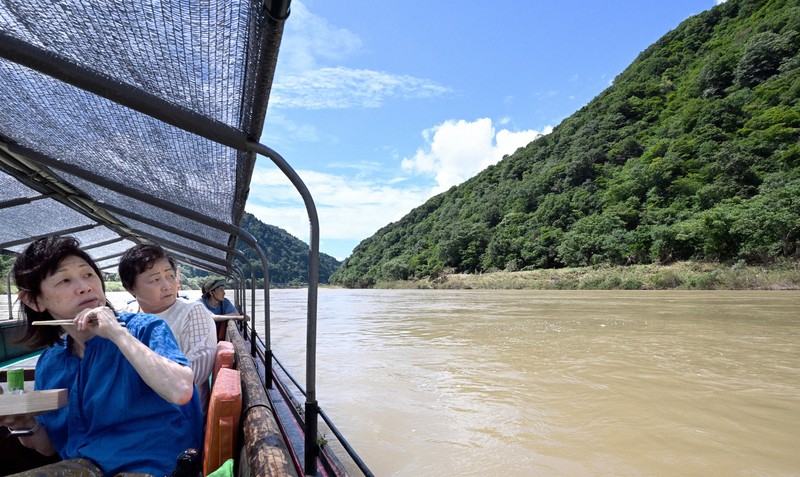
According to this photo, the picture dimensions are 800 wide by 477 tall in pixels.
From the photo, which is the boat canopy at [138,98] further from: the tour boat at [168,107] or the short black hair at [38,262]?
the short black hair at [38,262]

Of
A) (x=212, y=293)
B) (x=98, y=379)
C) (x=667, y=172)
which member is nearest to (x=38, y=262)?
(x=98, y=379)

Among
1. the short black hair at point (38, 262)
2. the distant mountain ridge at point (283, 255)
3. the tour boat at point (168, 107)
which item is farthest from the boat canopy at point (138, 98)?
the distant mountain ridge at point (283, 255)

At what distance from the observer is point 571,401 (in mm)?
5371

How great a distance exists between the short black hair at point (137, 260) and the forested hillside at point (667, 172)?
117 feet

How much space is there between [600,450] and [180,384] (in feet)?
12.7

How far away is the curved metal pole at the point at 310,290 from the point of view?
192cm

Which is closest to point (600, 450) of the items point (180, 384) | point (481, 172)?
point (180, 384)

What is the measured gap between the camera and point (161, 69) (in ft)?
6.47

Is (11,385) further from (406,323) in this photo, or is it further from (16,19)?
(406,323)

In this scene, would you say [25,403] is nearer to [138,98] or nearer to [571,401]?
[138,98]

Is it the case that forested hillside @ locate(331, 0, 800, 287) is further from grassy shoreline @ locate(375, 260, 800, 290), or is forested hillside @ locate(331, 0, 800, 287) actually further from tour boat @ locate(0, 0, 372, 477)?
tour boat @ locate(0, 0, 372, 477)

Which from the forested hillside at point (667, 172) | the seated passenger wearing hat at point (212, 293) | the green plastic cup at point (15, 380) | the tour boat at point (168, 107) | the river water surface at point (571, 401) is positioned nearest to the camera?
the tour boat at point (168, 107)

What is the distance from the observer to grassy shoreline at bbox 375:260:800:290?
25.0 m

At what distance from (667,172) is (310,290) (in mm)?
53678
